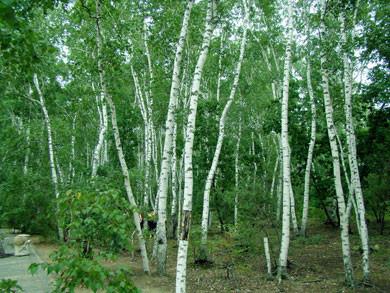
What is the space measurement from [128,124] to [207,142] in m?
5.47

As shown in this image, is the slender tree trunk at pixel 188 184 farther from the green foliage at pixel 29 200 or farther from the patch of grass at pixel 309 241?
the green foliage at pixel 29 200

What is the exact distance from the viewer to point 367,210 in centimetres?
1759

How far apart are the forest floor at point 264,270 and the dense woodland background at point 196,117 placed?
0.32 m

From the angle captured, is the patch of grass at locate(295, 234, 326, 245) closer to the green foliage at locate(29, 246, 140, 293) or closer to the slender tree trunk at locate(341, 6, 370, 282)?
the slender tree trunk at locate(341, 6, 370, 282)

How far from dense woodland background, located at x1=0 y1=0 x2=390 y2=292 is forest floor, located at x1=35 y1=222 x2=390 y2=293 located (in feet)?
1.05

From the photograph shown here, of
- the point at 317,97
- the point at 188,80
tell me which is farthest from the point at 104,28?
the point at 317,97

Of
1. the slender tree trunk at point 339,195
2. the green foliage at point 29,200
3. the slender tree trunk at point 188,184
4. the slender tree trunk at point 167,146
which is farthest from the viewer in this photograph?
the green foliage at point 29,200

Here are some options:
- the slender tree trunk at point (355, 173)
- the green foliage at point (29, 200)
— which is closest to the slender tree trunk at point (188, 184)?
the slender tree trunk at point (355, 173)

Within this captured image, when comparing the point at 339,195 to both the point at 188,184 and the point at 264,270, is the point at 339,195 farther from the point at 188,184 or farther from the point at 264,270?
the point at 188,184

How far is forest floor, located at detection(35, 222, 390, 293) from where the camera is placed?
27.6ft

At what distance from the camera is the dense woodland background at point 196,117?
25.5ft

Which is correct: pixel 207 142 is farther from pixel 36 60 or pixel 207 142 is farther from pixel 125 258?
pixel 36 60

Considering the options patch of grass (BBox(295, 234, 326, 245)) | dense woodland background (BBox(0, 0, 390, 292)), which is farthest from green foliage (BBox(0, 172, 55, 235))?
patch of grass (BBox(295, 234, 326, 245))

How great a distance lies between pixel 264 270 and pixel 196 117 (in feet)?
26.0
